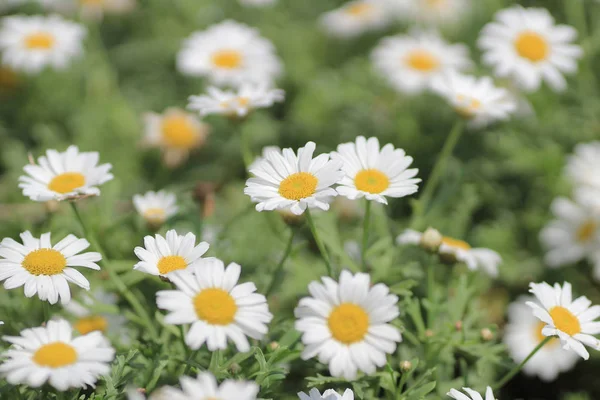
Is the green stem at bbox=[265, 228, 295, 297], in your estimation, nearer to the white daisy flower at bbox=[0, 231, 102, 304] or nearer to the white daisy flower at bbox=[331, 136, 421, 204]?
the white daisy flower at bbox=[331, 136, 421, 204]

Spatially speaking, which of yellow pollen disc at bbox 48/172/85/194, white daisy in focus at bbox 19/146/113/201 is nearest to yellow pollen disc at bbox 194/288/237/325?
white daisy in focus at bbox 19/146/113/201

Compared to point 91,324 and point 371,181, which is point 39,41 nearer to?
point 91,324

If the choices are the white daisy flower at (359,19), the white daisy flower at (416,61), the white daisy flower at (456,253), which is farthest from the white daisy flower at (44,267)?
the white daisy flower at (359,19)

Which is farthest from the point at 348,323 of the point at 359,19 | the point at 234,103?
the point at 359,19

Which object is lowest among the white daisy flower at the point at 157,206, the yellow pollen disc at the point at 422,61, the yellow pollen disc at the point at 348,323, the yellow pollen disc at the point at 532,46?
the yellow pollen disc at the point at 422,61

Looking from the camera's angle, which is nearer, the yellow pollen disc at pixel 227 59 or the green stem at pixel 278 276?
the green stem at pixel 278 276

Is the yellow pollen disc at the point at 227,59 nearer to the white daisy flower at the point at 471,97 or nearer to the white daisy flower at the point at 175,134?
the white daisy flower at the point at 175,134
